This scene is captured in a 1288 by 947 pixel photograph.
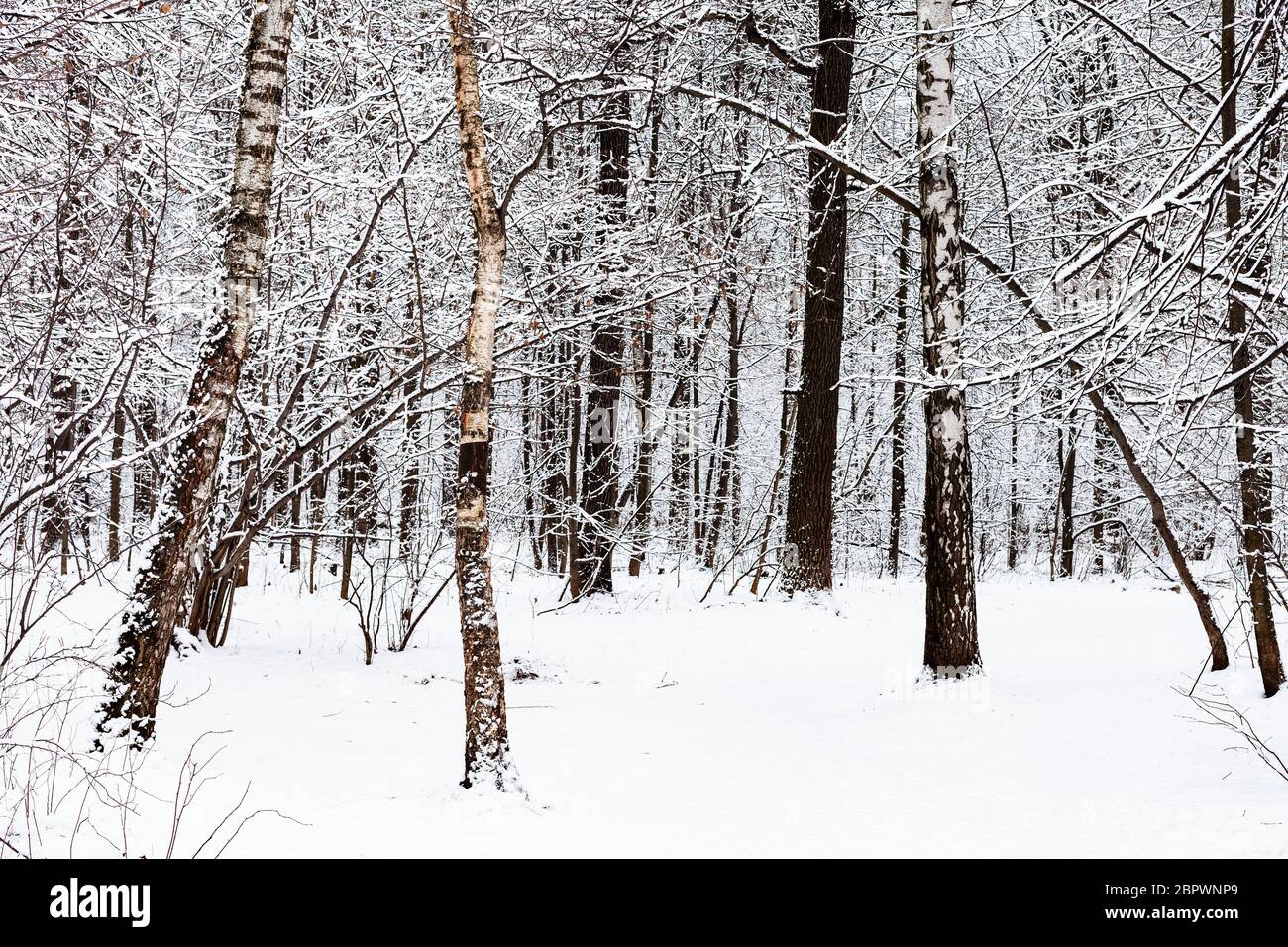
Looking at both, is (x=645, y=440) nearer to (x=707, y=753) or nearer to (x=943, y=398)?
(x=943, y=398)

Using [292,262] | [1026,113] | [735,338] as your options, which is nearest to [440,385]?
[292,262]

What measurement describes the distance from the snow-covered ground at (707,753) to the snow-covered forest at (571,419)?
0.04m

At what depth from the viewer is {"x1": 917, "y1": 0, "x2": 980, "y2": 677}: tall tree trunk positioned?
21.7ft

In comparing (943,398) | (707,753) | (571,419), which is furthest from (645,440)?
(707,753)

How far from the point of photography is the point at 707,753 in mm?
5293

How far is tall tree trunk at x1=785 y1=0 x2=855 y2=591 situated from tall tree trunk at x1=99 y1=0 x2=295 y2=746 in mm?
7133

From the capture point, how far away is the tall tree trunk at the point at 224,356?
4691 mm

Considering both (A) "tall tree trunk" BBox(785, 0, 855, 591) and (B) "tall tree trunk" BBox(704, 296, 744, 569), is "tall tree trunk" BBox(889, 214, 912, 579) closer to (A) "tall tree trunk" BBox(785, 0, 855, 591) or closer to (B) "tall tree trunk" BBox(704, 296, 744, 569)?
(B) "tall tree trunk" BBox(704, 296, 744, 569)

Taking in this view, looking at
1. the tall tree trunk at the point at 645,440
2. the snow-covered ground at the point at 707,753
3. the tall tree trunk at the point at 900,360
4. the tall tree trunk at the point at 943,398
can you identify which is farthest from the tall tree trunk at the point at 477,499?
the tall tree trunk at the point at 900,360

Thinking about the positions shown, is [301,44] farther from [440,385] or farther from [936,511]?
[936,511]

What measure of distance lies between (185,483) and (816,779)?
3917 millimetres

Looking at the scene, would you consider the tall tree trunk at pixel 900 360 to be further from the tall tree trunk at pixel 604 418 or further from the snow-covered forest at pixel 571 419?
the tall tree trunk at pixel 604 418

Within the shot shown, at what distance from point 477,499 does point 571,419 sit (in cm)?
895
